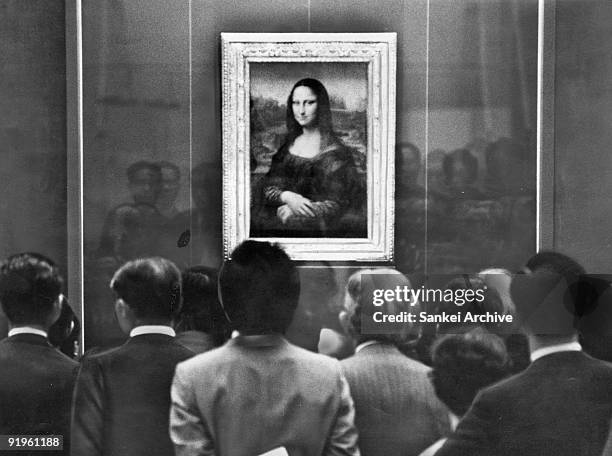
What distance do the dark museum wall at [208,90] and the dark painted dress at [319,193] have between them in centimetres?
14

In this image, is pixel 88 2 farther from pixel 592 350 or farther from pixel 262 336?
pixel 592 350

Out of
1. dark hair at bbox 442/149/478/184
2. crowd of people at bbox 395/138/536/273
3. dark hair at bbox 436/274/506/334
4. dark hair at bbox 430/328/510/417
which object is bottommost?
dark hair at bbox 430/328/510/417

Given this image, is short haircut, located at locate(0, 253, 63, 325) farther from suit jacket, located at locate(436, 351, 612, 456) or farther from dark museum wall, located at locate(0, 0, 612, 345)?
suit jacket, located at locate(436, 351, 612, 456)

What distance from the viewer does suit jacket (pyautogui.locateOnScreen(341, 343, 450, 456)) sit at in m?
3.08

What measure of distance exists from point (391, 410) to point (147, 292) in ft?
3.03

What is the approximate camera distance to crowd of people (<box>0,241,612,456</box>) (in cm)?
305

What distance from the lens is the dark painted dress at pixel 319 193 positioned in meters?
3.01

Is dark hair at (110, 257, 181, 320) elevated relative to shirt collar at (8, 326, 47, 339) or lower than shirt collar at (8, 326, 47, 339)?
elevated

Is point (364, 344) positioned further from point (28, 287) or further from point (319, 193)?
point (28, 287)

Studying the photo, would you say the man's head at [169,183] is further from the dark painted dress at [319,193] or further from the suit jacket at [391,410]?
the suit jacket at [391,410]

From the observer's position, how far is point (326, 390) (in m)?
3.10

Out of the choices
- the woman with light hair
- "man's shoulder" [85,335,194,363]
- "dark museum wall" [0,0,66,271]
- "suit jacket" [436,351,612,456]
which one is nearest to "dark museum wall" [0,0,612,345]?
"dark museum wall" [0,0,66,271]

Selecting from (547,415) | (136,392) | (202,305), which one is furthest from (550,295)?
(136,392)

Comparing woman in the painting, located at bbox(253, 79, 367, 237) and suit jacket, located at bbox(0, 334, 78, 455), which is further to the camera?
suit jacket, located at bbox(0, 334, 78, 455)
